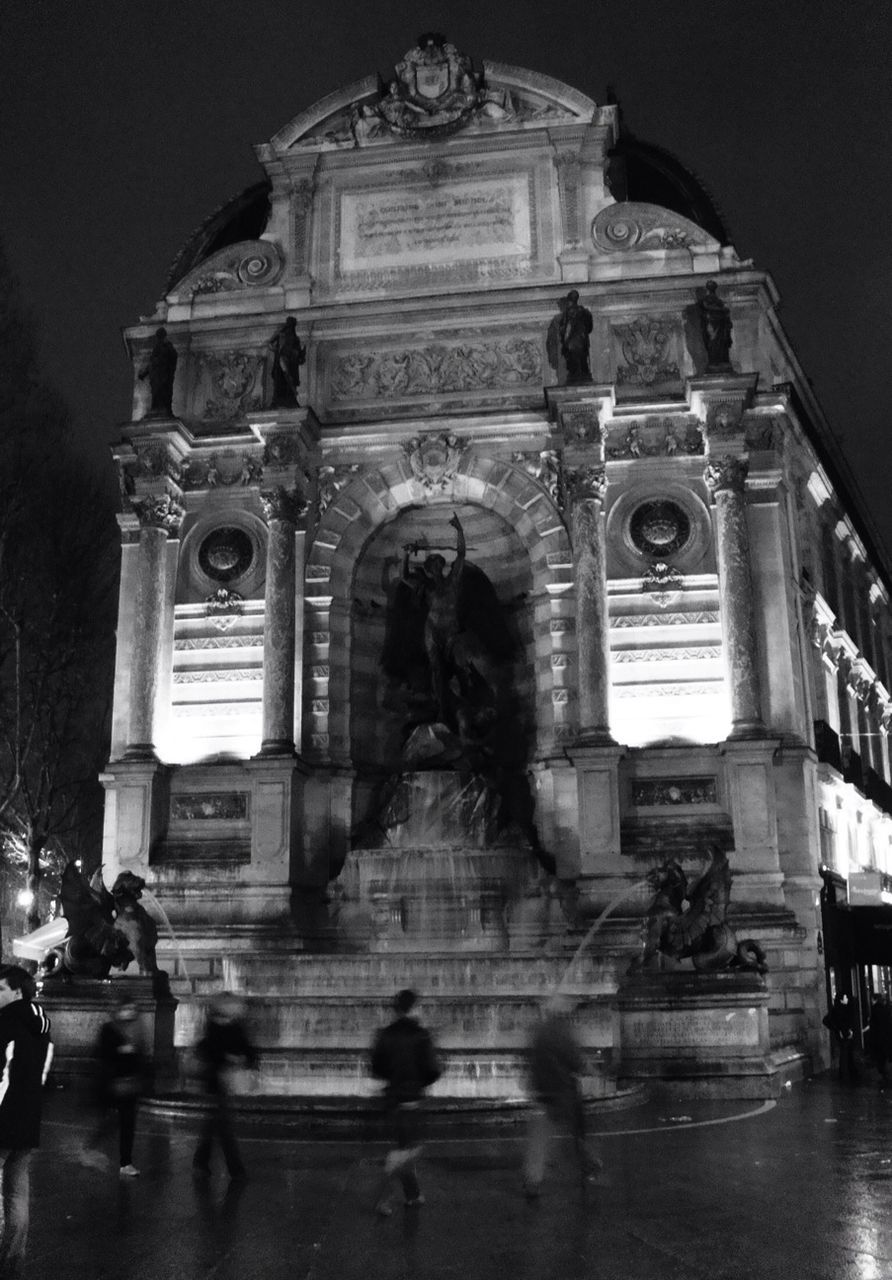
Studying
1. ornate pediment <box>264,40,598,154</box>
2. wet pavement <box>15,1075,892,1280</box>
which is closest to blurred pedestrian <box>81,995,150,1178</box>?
wet pavement <box>15,1075,892,1280</box>

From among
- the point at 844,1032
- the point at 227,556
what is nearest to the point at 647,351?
the point at 227,556

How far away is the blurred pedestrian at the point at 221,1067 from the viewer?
36.4 ft

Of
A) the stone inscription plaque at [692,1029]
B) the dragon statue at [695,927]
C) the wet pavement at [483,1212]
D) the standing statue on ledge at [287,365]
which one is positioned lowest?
the wet pavement at [483,1212]

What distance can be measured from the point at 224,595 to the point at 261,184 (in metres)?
10.7

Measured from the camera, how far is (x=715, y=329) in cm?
2539

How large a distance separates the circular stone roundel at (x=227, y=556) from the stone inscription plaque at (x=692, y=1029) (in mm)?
12963

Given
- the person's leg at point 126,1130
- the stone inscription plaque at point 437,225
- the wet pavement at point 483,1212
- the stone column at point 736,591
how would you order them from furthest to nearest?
the stone inscription plaque at point 437,225 → the stone column at point 736,591 → the person's leg at point 126,1130 → the wet pavement at point 483,1212

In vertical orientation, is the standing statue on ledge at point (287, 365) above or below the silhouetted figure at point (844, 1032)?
above

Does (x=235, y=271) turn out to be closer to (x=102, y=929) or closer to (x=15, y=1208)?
(x=102, y=929)

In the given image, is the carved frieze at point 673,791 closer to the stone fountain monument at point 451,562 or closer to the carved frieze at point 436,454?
the stone fountain monument at point 451,562

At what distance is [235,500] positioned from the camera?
27312mm

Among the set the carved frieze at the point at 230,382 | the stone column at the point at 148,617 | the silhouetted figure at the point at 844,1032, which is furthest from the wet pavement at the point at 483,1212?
the carved frieze at the point at 230,382

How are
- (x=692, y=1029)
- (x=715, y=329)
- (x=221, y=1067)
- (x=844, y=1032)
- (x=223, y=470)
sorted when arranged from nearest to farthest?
1. (x=221, y=1067)
2. (x=692, y=1029)
3. (x=844, y=1032)
4. (x=715, y=329)
5. (x=223, y=470)

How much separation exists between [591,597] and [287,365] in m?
7.75
